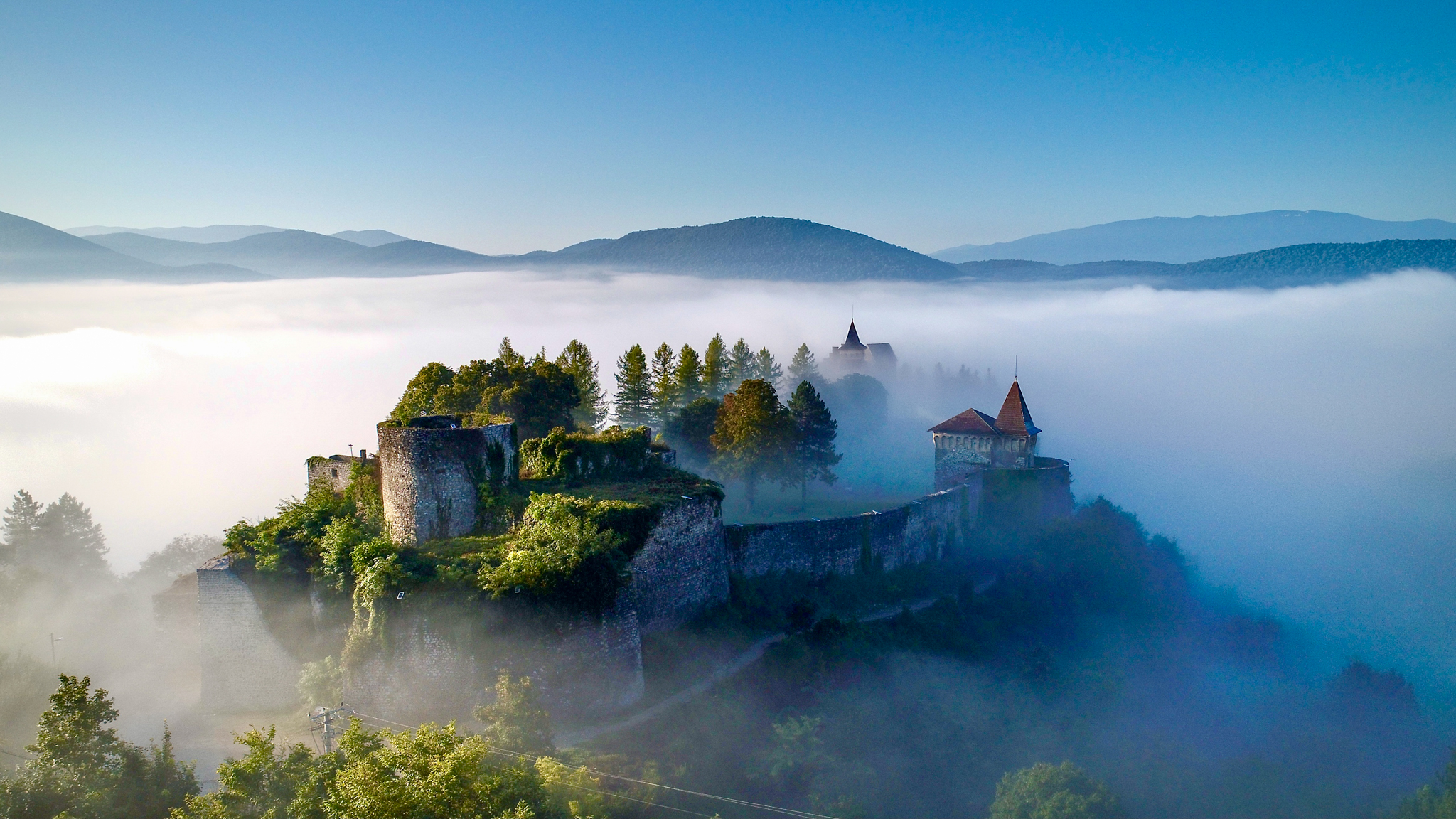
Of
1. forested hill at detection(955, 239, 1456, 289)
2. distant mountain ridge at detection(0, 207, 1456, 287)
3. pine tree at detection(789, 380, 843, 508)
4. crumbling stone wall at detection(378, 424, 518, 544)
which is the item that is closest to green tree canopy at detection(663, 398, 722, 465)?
pine tree at detection(789, 380, 843, 508)

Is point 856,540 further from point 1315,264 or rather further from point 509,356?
point 1315,264

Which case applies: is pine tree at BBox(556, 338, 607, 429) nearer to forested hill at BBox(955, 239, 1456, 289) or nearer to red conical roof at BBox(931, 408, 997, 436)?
red conical roof at BBox(931, 408, 997, 436)

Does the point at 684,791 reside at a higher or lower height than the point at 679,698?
lower

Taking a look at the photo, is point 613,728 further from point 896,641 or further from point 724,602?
point 896,641

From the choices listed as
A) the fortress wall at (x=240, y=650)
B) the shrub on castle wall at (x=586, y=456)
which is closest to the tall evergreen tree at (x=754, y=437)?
the shrub on castle wall at (x=586, y=456)

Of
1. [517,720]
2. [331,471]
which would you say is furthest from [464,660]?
[331,471]

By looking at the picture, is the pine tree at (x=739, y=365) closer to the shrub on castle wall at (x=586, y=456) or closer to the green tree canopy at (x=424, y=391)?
the green tree canopy at (x=424, y=391)
